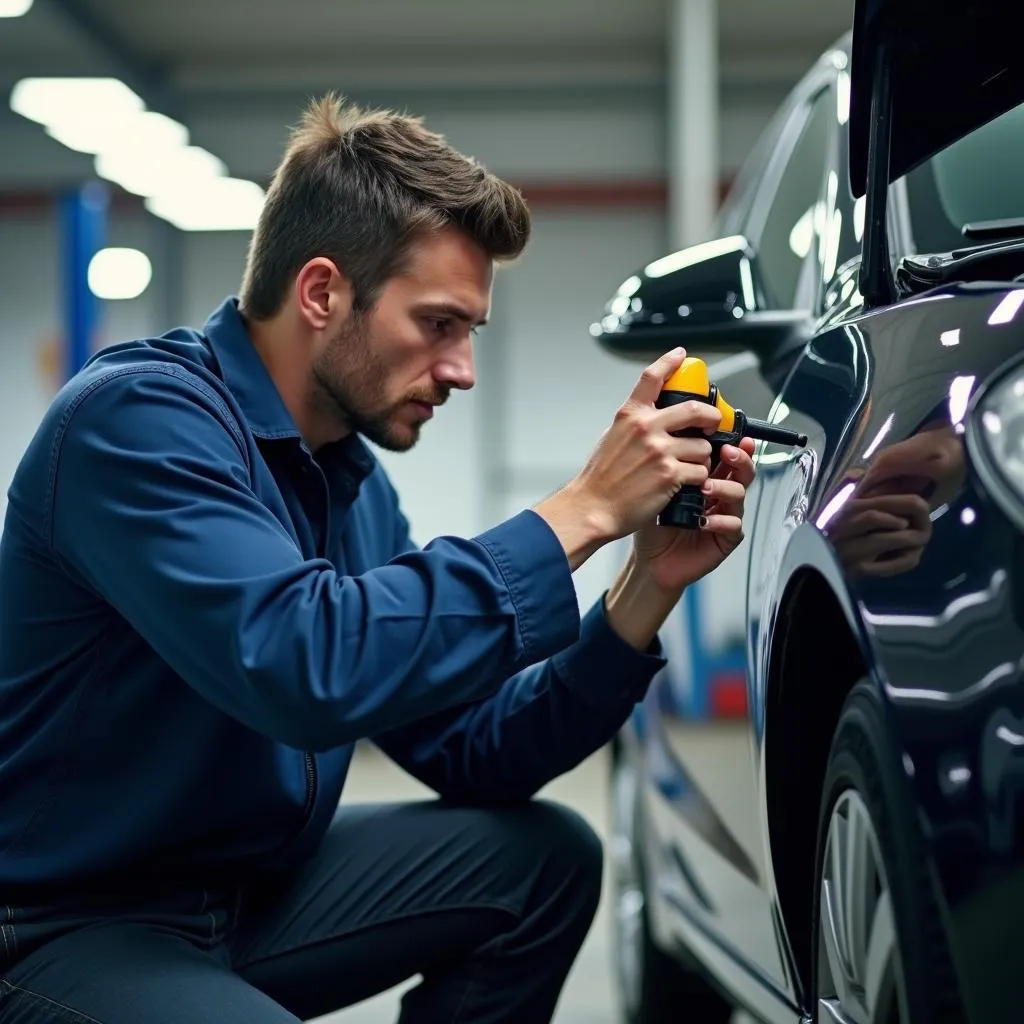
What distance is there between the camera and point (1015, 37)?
1.22 metres

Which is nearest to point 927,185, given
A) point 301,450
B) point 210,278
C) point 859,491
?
A: point 859,491

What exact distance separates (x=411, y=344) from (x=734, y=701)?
0.48 m

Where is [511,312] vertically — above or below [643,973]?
above

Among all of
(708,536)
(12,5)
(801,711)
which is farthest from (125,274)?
(801,711)

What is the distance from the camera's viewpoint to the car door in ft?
4.81

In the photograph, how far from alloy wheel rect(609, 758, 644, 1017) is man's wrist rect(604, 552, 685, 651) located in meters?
0.90

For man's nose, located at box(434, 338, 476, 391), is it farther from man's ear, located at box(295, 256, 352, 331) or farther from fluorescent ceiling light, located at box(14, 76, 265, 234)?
fluorescent ceiling light, located at box(14, 76, 265, 234)

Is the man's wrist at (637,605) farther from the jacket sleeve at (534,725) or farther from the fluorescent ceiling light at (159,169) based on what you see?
the fluorescent ceiling light at (159,169)

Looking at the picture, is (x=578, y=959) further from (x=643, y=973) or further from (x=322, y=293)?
(x=322, y=293)

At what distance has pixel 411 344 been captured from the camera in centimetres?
156

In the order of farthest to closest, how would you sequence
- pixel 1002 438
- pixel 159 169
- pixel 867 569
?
pixel 159 169 < pixel 867 569 < pixel 1002 438

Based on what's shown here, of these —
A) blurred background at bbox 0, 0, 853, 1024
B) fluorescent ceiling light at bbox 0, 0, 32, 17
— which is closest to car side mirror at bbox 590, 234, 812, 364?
fluorescent ceiling light at bbox 0, 0, 32, 17

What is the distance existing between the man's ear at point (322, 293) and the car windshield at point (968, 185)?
563 millimetres

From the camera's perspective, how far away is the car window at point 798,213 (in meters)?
1.82
